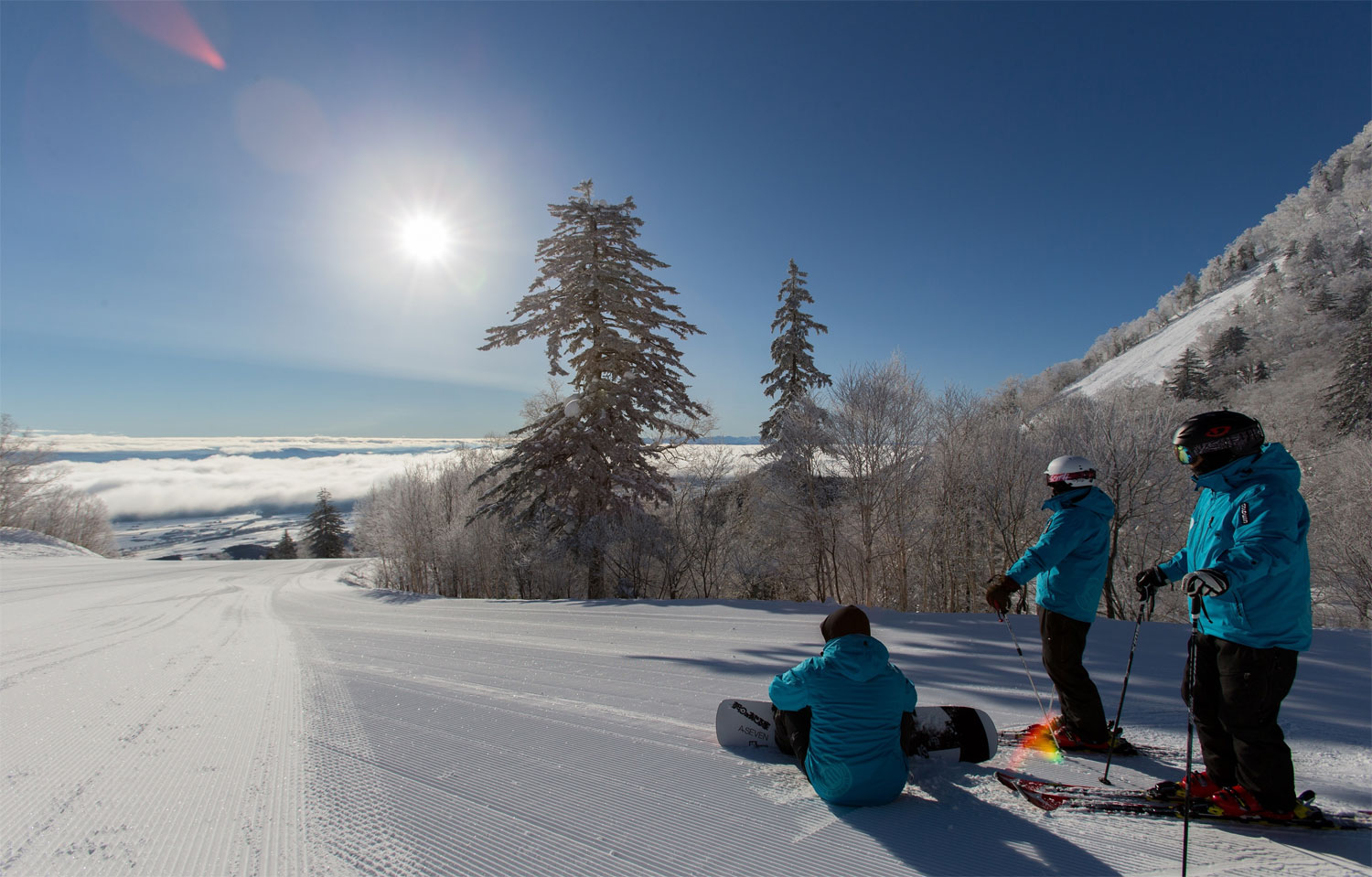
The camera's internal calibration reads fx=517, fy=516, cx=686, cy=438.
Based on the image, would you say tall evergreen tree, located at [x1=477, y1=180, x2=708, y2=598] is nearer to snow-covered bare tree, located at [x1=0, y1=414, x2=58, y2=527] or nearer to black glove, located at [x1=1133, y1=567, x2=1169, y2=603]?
black glove, located at [x1=1133, y1=567, x2=1169, y2=603]

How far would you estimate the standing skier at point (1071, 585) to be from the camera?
316cm

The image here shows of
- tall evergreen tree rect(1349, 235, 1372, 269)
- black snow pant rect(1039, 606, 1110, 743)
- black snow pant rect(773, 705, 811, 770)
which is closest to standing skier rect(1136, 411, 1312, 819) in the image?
black snow pant rect(1039, 606, 1110, 743)

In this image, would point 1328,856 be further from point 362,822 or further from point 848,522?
point 848,522

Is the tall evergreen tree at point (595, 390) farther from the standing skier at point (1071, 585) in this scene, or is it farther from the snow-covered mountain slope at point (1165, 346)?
the snow-covered mountain slope at point (1165, 346)

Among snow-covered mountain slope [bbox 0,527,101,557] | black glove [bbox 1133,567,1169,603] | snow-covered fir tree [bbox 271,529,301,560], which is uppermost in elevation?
black glove [bbox 1133,567,1169,603]

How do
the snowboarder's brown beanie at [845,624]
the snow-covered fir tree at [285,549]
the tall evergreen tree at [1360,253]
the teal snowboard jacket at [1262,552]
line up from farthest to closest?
1. the tall evergreen tree at [1360,253]
2. the snow-covered fir tree at [285,549]
3. the snowboarder's brown beanie at [845,624]
4. the teal snowboard jacket at [1262,552]

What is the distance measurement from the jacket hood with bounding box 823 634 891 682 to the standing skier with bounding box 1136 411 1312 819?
1373mm

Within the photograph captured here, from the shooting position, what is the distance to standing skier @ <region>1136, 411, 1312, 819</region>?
7.44ft

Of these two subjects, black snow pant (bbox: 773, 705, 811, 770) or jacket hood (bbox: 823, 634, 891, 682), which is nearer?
jacket hood (bbox: 823, 634, 891, 682)

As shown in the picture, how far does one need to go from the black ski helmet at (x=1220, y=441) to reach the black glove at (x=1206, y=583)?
0.52 m

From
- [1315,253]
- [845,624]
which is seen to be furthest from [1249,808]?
[1315,253]

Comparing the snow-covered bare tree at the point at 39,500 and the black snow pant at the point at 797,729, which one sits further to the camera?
the snow-covered bare tree at the point at 39,500

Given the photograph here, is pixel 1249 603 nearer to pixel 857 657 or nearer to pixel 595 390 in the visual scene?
pixel 857 657

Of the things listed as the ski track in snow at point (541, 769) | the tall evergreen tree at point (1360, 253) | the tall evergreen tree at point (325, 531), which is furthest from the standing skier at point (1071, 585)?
the tall evergreen tree at point (1360, 253)
